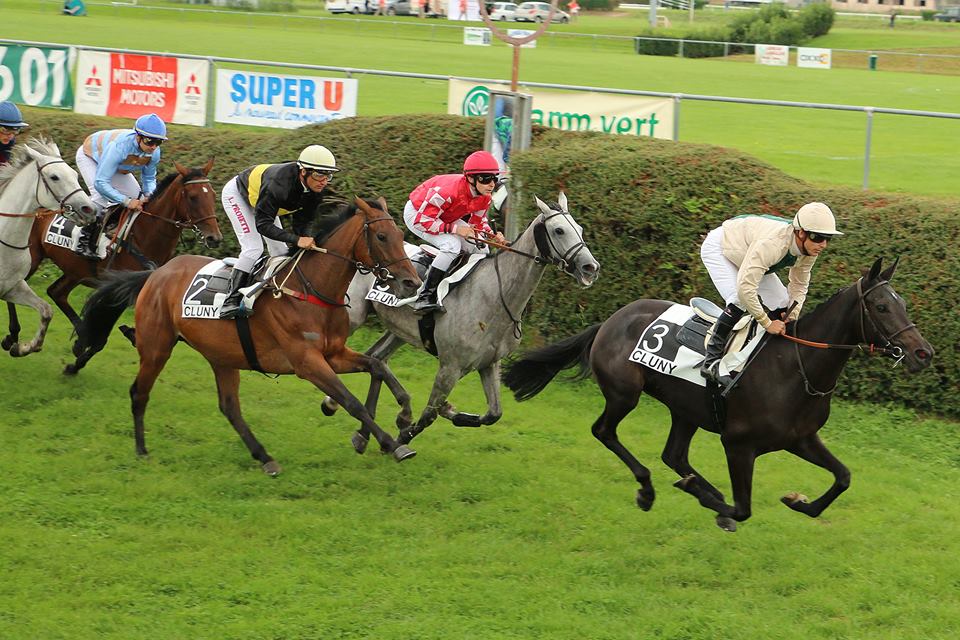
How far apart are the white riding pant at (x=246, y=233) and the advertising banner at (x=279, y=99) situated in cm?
671

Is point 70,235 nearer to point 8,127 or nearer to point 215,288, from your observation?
point 8,127

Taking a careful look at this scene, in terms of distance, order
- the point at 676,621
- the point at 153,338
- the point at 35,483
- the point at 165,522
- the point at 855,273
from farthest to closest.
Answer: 1. the point at 855,273
2. the point at 153,338
3. the point at 35,483
4. the point at 165,522
5. the point at 676,621

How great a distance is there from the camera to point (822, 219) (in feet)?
20.1

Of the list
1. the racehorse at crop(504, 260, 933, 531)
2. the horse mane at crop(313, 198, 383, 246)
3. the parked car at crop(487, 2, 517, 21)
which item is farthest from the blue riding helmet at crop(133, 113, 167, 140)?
the parked car at crop(487, 2, 517, 21)

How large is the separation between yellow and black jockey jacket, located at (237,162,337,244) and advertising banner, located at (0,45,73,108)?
30.3ft

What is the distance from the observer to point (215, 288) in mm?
7988

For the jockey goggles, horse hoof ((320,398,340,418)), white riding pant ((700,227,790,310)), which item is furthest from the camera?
horse hoof ((320,398,340,418))

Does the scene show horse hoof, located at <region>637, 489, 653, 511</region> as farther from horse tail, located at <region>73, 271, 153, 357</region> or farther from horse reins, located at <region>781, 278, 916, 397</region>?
horse tail, located at <region>73, 271, 153, 357</region>

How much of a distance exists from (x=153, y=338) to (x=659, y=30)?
165ft

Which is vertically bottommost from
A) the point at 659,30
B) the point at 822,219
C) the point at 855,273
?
the point at 855,273

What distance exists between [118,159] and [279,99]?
5203mm

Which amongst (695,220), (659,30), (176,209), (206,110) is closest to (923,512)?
(695,220)

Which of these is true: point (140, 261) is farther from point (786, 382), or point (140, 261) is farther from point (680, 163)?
point (786, 382)

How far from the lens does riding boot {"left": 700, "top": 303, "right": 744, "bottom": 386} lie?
22.2 ft
